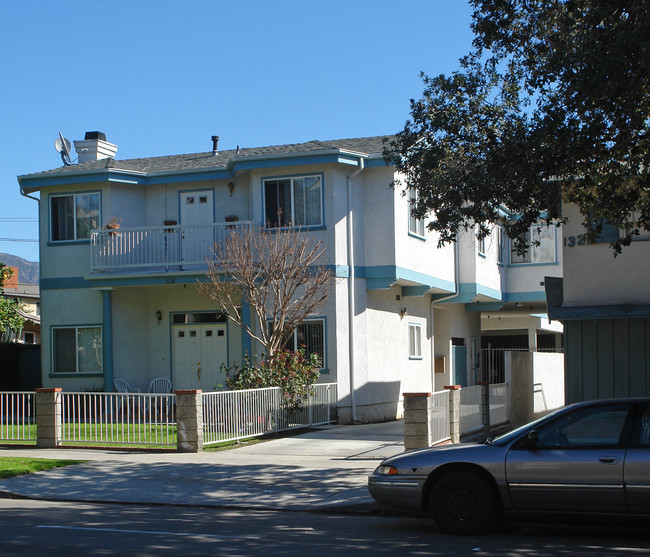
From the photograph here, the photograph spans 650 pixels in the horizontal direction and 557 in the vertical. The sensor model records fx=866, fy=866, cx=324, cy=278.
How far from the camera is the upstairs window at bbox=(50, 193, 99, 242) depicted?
23.6m

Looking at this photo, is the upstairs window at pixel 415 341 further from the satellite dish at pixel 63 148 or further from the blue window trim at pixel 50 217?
the satellite dish at pixel 63 148

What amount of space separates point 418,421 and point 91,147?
1620 centimetres

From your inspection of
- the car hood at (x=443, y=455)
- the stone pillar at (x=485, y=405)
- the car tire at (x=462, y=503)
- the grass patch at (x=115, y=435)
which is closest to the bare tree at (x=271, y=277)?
the grass patch at (x=115, y=435)

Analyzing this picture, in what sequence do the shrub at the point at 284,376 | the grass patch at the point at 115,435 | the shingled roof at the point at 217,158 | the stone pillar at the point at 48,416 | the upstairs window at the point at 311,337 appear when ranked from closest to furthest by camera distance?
the grass patch at the point at 115,435 → the stone pillar at the point at 48,416 → the shrub at the point at 284,376 → the upstairs window at the point at 311,337 → the shingled roof at the point at 217,158

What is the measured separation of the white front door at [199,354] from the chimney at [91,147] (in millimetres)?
6540

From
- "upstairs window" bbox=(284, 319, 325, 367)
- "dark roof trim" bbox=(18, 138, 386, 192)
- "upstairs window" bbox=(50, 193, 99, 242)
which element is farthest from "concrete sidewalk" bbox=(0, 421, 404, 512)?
"upstairs window" bbox=(50, 193, 99, 242)

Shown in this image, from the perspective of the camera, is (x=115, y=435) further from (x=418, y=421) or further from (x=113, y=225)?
(x=113, y=225)

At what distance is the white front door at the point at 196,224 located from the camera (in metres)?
22.0

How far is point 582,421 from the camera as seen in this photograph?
8.72m

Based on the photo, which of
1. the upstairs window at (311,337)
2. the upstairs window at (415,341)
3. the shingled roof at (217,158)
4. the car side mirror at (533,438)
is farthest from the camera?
the upstairs window at (415,341)

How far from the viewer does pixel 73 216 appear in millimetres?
23734

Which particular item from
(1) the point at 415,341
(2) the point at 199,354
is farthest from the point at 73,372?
(1) the point at 415,341

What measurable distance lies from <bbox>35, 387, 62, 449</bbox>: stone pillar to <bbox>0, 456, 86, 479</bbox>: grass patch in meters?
1.55

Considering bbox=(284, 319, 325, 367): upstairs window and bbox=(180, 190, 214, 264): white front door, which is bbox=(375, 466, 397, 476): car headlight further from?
bbox=(180, 190, 214, 264): white front door
